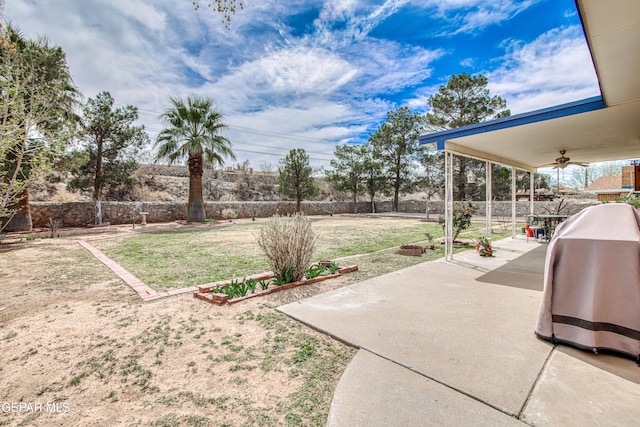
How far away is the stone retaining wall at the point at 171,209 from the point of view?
1390cm

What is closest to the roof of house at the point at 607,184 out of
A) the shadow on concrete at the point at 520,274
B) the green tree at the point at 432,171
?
the green tree at the point at 432,171

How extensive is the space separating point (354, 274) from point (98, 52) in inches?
443

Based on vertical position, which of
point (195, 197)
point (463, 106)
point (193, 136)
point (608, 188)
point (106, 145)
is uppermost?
point (463, 106)

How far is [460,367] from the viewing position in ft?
7.07

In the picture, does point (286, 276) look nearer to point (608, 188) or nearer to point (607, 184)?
point (608, 188)

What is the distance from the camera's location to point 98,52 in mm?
9688

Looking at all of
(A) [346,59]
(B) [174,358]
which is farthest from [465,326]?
(A) [346,59]

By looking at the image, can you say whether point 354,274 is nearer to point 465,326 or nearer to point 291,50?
point 465,326

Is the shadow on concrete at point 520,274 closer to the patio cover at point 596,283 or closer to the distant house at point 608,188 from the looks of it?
the patio cover at point 596,283

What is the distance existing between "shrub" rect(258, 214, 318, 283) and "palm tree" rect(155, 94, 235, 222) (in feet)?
40.5

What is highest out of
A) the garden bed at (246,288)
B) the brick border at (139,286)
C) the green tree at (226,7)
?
the green tree at (226,7)

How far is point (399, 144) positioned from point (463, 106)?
20.2ft

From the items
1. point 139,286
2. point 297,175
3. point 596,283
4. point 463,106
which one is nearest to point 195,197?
point 297,175

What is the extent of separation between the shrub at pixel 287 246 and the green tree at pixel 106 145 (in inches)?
517
